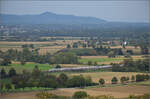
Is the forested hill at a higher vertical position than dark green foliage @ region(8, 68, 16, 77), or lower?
higher

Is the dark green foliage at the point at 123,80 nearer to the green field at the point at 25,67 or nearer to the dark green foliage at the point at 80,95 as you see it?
the dark green foliage at the point at 80,95

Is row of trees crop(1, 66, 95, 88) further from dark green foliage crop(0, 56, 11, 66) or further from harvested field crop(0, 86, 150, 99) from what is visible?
dark green foliage crop(0, 56, 11, 66)

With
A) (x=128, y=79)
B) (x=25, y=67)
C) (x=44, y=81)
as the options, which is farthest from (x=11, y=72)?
(x=128, y=79)

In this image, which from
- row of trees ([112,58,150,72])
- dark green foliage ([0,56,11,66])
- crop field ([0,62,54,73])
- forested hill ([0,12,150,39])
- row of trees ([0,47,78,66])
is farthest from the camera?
forested hill ([0,12,150,39])

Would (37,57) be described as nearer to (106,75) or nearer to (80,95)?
(106,75)

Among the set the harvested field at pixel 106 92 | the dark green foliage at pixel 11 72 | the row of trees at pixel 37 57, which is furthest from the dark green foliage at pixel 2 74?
the harvested field at pixel 106 92

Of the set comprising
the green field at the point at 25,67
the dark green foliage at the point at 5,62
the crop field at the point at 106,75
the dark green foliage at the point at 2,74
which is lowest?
the crop field at the point at 106,75

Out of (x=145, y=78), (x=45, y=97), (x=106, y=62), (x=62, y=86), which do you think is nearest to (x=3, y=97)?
(x=45, y=97)

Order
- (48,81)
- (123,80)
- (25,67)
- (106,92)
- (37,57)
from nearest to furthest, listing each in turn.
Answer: (106,92) → (48,81) → (123,80) → (25,67) → (37,57)

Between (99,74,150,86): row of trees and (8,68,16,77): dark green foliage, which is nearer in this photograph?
(99,74,150,86): row of trees

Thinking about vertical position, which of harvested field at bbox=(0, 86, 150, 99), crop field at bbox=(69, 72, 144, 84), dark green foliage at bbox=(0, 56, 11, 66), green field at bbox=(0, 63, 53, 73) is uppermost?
dark green foliage at bbox=(0, 56, 11, 66)

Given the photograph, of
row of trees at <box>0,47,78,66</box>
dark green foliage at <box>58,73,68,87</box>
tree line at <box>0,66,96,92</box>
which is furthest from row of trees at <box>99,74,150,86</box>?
row of trees at <box>0,47,78,66</box>
